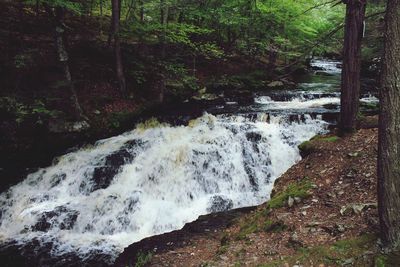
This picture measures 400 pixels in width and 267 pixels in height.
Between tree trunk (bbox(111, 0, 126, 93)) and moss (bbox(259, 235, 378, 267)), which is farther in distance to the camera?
tree trunk (bbox(111, 0, 126, 93))

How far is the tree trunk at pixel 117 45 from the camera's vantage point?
15.2 m

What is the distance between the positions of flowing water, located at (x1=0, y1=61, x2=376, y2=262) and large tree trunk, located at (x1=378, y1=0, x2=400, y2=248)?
6.63 metres

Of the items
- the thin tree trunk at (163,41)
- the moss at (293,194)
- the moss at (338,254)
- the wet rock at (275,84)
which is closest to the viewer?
the moss at (338,254)

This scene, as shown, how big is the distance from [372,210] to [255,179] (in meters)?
6.79

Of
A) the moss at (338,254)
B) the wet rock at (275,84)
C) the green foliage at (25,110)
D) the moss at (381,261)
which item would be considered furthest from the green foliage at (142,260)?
the wet rock at (275,84)

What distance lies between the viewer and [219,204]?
1128 centimetres

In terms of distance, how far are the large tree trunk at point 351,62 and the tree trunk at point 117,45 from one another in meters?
9.90

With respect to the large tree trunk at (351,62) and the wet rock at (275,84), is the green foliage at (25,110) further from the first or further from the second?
the wet rock at (275,84)

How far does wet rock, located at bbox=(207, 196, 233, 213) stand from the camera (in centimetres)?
1104

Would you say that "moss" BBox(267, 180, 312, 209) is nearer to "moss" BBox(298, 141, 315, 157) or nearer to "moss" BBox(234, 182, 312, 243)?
"moss" BBox(234, 182, 312, 243)

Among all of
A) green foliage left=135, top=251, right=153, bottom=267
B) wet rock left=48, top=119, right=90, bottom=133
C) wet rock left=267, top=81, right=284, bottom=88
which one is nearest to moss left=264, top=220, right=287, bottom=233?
green foliage left=135, top=251, right=153, bottom=267

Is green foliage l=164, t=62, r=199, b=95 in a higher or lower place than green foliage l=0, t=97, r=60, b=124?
higher

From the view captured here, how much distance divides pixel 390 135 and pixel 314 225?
8.42ft

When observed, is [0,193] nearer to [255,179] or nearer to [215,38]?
[255,179]
